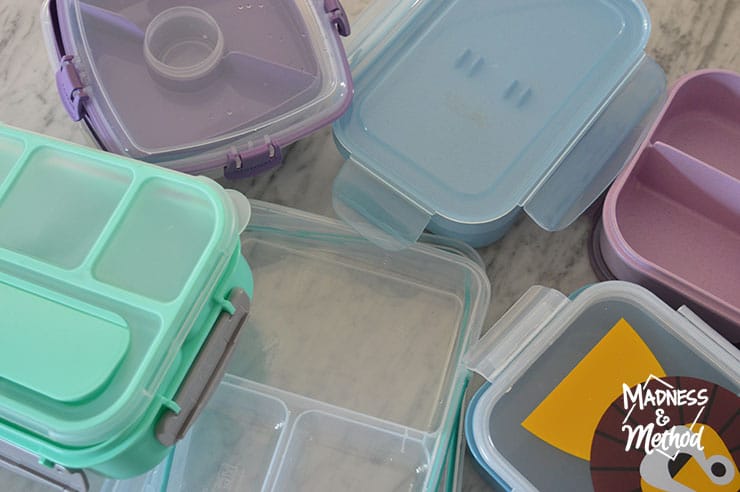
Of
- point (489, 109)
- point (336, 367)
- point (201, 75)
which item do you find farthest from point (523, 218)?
point (201, 75)

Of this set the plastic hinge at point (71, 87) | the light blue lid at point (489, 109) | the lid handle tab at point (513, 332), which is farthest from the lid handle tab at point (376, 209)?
the plastic hinge at point (71, 87)

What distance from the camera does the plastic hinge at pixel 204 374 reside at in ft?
1.74

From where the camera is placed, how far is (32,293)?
52 cm

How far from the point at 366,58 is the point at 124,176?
0.91ft

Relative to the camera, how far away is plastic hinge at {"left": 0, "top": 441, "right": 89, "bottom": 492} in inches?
24.3

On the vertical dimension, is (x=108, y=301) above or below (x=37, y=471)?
above

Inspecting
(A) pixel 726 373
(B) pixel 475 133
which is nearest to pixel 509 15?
(B) pixel 475 133

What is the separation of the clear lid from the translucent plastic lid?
6.0 inches

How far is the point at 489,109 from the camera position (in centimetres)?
71

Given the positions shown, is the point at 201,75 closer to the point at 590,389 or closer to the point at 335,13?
the point at 335,13

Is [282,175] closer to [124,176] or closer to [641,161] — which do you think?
[124,176]

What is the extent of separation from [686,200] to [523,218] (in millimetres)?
161

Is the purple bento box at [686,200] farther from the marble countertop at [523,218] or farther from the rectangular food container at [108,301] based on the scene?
the rectangular food container at [108,301]

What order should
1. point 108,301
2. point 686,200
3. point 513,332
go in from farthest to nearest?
point 686,200 < point 513,332 < point 108,301
